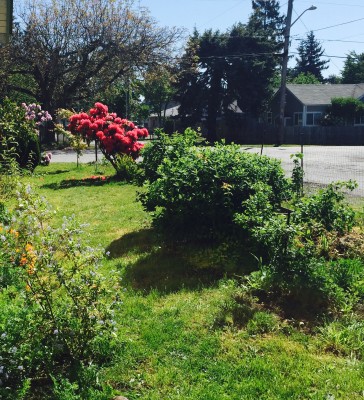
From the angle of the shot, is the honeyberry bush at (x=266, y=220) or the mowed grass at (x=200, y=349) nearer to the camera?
the mowed grass at (x=200, y=349)

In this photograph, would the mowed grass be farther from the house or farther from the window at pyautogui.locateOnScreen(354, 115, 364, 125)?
the window at pyautogui.locateOnScreen(354, 115, 364, 125)

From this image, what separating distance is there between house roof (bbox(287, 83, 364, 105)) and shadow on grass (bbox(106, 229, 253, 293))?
37.7m

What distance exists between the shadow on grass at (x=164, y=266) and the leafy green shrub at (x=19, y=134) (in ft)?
18.0

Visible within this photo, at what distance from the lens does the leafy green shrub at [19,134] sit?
409 inches

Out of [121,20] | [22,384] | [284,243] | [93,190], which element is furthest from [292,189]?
[121,20]

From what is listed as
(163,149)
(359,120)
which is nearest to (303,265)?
(163,149)

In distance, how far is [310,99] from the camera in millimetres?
40875

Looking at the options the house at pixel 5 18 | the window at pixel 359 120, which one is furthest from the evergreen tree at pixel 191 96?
the house at pixel 5 18

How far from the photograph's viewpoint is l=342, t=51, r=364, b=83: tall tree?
65.2m

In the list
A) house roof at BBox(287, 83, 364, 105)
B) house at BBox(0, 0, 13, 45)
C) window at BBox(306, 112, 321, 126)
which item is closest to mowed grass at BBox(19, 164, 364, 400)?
house at BBox(0, 0, 13, 45)

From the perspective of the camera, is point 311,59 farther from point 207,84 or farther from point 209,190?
point 209,190

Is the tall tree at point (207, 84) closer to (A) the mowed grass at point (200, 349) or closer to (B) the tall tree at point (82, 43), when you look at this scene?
(B) the tall tree at point (82, 43)

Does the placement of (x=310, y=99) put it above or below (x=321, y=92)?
below

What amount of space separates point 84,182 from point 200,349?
931 centimetres
